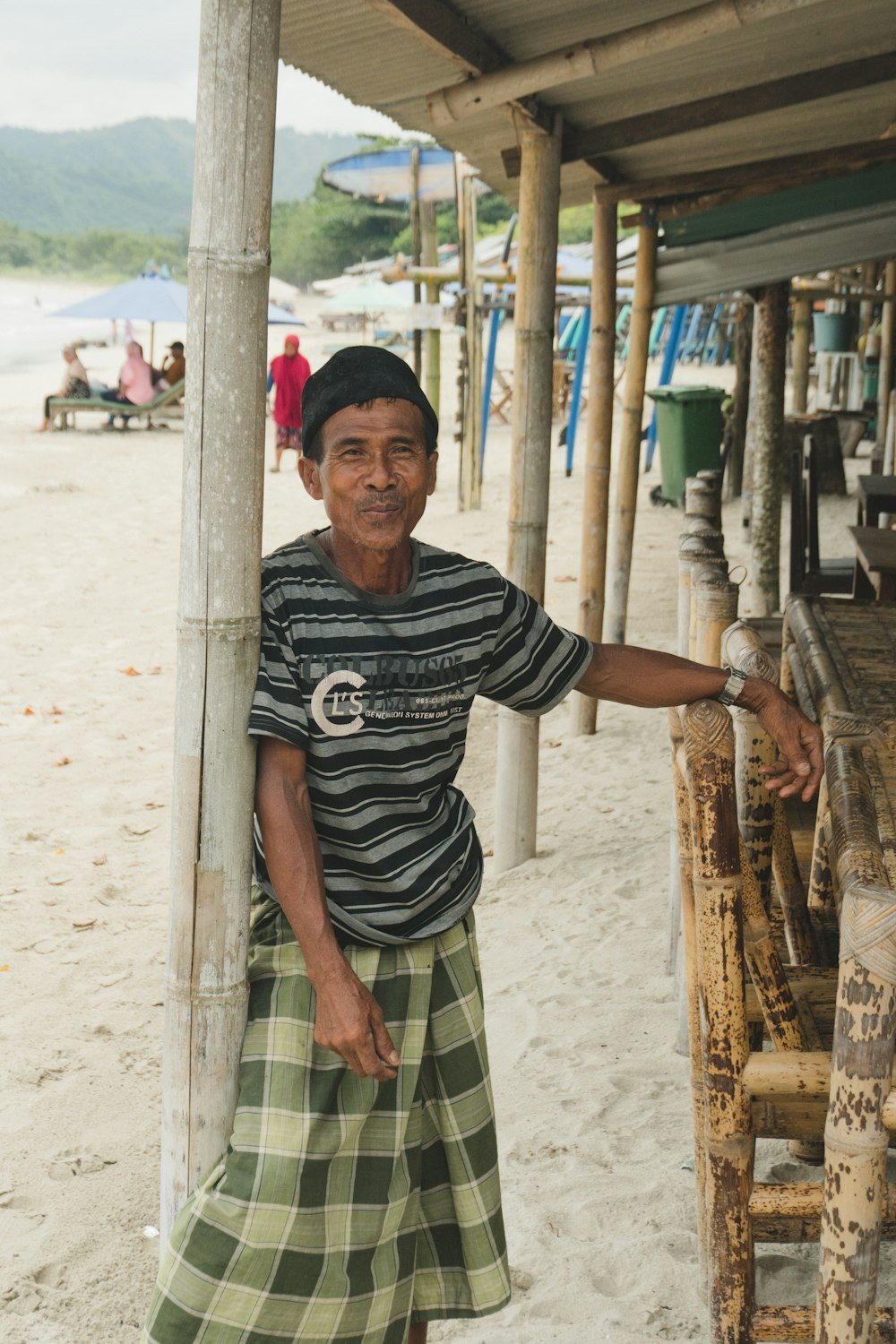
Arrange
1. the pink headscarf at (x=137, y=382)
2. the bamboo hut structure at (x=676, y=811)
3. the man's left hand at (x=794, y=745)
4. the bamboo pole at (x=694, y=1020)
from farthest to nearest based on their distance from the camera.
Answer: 1. the pink headscarf at (x=137, y=382)
2. the bamboo pole at (x=694, y=1020)
3. the man's left hand at (x=794, y=745)
4. the bamboo hut structure at (x=676, y=811)

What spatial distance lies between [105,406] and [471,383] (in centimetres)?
786

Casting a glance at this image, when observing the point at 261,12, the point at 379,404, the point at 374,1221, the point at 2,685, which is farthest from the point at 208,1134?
the point at 2,685

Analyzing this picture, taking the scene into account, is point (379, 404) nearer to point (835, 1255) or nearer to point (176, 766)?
point (176, 766)

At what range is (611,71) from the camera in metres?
4.12

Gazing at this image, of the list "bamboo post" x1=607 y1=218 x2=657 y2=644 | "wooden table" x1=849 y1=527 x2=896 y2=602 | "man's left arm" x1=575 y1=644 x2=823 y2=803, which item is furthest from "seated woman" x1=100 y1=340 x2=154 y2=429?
"man's left arm" x1=575 y1=644 x2=823 y2=803

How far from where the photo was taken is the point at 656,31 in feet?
11.8

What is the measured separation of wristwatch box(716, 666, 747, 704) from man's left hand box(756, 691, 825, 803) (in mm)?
51

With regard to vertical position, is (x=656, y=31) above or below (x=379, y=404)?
above

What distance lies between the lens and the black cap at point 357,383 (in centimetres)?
188

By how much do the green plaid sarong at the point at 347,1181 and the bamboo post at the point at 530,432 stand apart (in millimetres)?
2727

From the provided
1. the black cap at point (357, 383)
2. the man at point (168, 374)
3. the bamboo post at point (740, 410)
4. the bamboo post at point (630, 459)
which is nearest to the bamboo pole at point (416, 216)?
the bamboo post at point (740, 410)

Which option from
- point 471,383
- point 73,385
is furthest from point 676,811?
point 73,385

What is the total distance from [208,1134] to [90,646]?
22.1 ft

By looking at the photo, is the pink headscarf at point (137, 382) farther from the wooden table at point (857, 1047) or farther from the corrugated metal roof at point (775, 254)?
the wooden table at point (857, 1047)
